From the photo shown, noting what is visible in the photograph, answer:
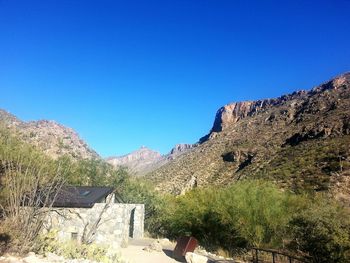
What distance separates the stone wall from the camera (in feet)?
50.2

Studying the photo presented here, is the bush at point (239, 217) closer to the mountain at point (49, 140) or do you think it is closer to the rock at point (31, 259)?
the mountain at point (49, 140)

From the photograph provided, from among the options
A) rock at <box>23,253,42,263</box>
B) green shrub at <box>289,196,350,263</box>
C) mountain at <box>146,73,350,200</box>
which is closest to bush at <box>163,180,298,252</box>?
green shrub at <box>289,196,350,263</box>

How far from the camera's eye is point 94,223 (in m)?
15.4

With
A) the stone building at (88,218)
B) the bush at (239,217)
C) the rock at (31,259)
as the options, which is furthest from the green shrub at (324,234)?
the rock at (31,259)

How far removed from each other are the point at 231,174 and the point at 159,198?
23.9 metres

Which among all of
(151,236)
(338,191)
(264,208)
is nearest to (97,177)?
(151,236)

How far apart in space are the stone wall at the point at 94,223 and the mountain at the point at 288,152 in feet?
60.8

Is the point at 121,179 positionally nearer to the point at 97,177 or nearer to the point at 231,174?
the point at 97,177

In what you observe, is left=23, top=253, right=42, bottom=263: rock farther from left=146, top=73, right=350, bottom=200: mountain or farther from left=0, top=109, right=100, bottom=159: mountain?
left=146, top=73, right=350, bottom=200: mountain

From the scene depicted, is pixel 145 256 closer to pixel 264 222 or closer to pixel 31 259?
pixel 264 222

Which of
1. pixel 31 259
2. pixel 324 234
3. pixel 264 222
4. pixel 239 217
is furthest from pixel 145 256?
pixel 324 234

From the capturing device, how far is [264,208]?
661 inches

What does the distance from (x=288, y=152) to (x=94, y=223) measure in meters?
35.9

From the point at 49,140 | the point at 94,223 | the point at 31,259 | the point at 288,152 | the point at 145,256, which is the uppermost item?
the point at 288,152
